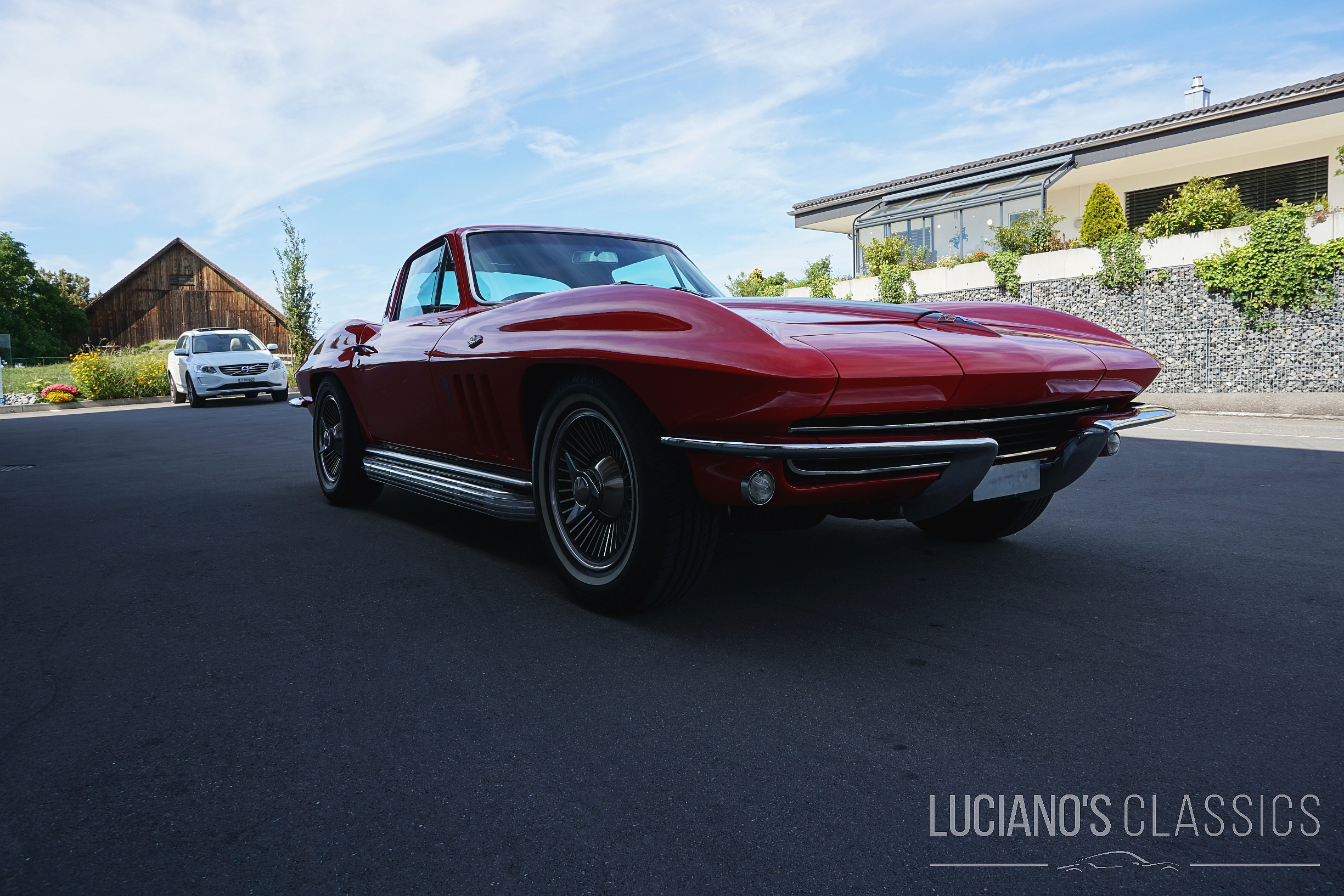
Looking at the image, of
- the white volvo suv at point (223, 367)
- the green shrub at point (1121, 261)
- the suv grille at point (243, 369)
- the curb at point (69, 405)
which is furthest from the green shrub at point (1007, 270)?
the curb at point (69, 405)

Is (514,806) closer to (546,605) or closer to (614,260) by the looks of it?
(546,605)

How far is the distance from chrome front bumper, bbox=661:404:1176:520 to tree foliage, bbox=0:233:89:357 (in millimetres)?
58822

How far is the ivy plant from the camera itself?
14.0 m

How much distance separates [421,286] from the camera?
4676 millimetres

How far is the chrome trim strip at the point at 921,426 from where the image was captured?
2.53 meters

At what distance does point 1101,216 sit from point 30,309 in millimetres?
57779

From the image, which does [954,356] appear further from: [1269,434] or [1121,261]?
[1121,261]

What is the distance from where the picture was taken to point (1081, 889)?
156 centimetres

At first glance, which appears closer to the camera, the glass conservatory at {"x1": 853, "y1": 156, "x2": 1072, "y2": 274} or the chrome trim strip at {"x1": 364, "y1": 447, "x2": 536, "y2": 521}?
the chrome trim strip at {"x1": 364, "y1": 447, "x2": 536, "y2": 521}

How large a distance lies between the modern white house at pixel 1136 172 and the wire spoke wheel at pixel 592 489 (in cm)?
2013

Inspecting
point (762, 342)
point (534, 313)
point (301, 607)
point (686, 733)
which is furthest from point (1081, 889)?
point (301, 607)

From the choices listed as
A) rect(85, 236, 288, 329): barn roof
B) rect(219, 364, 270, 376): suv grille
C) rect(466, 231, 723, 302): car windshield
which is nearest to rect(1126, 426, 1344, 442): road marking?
rect(466, 231, 723, 302): car windshield

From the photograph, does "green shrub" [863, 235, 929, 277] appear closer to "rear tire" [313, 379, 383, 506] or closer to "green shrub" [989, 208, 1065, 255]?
"green shrub" [989, 208, 1065, 255]

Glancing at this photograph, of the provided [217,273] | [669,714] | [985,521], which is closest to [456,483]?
[669,714]
